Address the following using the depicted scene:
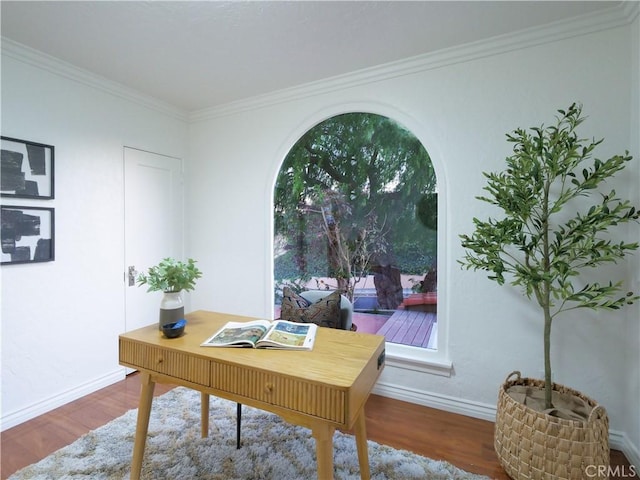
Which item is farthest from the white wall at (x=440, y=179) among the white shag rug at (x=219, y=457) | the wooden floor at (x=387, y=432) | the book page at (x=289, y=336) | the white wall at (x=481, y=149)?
the book page at (x=289, y=336)

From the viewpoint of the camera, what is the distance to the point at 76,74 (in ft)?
8.10

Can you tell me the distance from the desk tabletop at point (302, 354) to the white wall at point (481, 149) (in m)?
1.09

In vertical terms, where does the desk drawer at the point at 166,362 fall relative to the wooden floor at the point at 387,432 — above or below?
above

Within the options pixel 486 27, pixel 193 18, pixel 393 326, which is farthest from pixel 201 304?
pixel 486 27

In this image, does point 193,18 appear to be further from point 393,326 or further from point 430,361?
point 430,361

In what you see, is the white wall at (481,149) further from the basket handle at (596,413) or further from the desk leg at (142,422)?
the desk leg at (142,422)

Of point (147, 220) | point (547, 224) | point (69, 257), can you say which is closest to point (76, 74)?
point (147, 220)

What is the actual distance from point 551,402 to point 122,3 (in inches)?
125

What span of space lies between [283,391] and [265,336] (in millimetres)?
355

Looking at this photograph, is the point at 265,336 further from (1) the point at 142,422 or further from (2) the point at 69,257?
(2) the point at 69,257

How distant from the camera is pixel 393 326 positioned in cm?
263

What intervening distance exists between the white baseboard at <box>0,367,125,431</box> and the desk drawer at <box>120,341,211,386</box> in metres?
1.35

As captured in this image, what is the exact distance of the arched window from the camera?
8.18 feet

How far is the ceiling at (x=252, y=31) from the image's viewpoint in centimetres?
180
